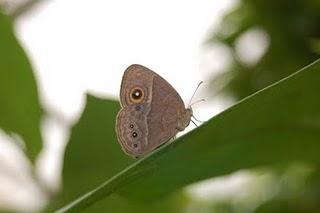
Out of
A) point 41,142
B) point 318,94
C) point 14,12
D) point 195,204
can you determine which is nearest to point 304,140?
point 318,94

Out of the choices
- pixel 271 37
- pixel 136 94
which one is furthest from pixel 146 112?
pixel 271 37

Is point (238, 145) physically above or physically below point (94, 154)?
below

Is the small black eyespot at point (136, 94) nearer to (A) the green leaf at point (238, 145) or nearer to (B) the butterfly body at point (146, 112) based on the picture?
(B) the butterfly body at point (146, 112)

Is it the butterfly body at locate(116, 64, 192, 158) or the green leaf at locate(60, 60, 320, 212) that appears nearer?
the green leaf at locate(60, 60, 320, 212)

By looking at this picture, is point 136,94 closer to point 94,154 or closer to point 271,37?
point 94,154

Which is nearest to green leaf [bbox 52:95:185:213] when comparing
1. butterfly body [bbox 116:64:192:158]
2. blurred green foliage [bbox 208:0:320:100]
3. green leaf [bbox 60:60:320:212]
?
butterfly body [bbox 116:64:192:158]

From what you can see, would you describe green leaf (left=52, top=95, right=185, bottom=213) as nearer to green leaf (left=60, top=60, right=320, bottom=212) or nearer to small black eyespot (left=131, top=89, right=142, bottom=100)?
small black eyespot (left=131, top=89, right=142, bottom=100)
